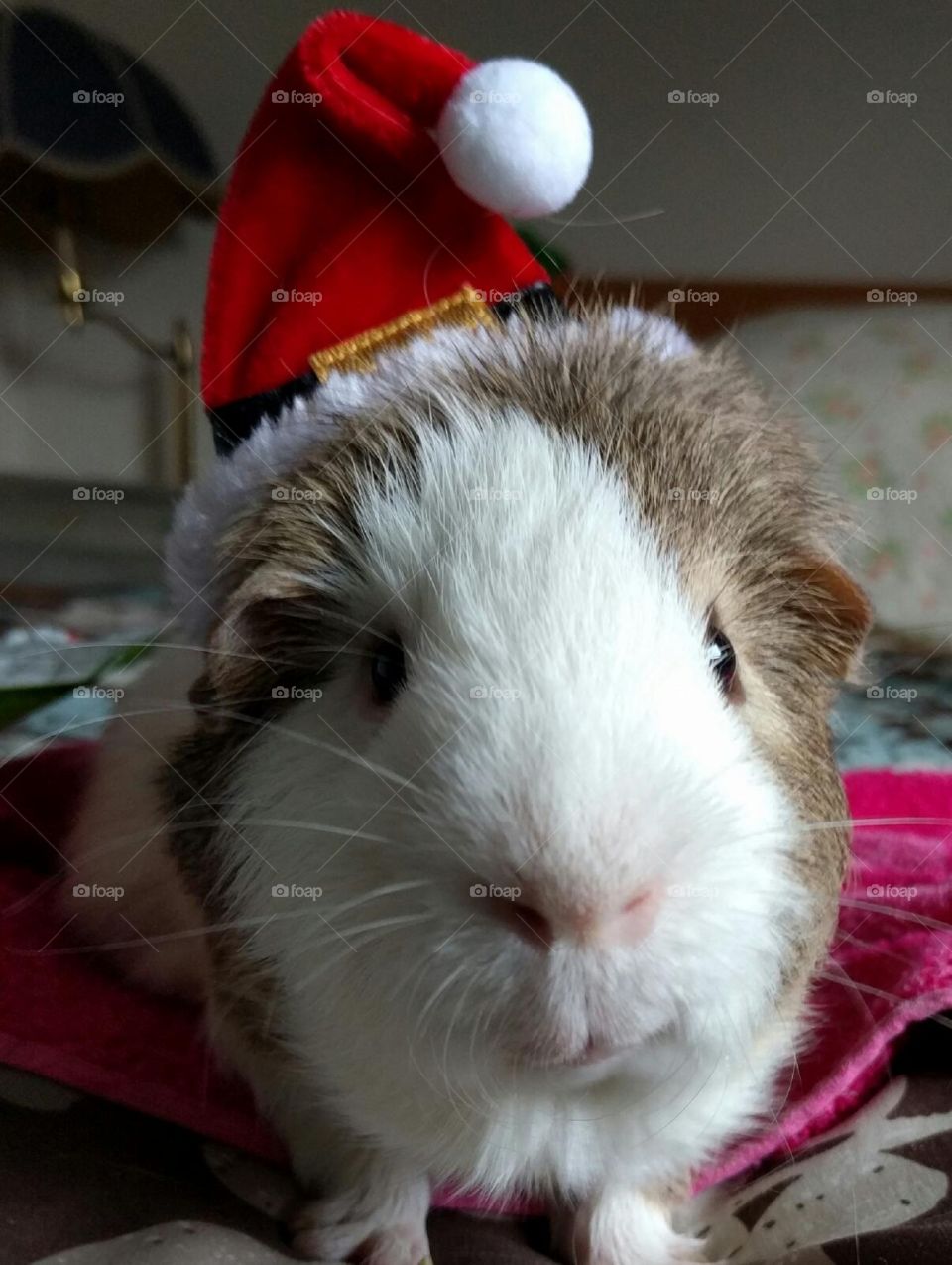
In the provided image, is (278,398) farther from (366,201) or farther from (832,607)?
(832,607)

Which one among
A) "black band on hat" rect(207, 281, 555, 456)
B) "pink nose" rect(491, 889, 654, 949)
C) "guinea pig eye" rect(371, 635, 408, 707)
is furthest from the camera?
"black band on hat" rect(207, 281, 555, 456)

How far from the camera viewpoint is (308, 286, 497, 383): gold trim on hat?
0.97m

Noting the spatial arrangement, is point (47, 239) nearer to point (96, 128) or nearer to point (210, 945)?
point (96, 128)

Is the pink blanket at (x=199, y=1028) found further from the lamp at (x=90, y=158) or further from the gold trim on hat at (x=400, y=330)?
the lamp at (x=90, y=158)

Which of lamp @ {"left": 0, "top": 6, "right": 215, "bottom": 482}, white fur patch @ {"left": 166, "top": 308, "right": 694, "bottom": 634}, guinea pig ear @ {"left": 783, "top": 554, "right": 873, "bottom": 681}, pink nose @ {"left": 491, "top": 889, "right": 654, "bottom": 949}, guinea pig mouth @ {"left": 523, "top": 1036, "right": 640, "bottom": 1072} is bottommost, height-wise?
guinea pig mouth @ {"left": 523, "top": 1036, "right": 640, "bottom": 1072}

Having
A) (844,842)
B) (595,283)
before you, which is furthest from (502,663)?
(595,283)

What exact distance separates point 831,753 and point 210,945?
1.96ft

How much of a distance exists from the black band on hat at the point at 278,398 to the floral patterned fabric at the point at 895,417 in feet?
6.83

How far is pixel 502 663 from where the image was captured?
65cm

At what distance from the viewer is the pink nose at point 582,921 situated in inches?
22.0

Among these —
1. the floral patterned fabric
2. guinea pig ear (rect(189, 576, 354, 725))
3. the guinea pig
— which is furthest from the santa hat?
the floral patterned fabric

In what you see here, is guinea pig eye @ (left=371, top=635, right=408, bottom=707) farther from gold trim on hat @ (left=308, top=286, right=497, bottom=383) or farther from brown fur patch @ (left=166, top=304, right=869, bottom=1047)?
gold trim on hat @ (left=308, top=286, right=497, bottom=383)

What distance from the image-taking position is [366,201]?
3.43ft

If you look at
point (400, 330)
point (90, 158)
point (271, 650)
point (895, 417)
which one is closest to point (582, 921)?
point (271, 650)
